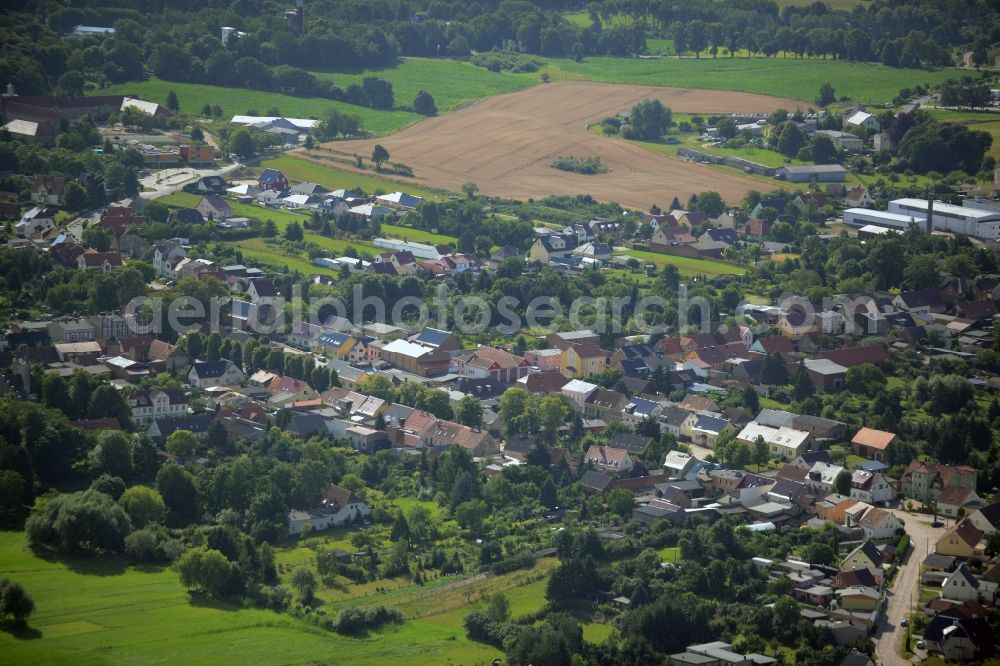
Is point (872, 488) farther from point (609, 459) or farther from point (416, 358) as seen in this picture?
point (416, 358)

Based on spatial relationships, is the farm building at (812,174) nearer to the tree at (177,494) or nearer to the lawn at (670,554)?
the lawn at (670,554)

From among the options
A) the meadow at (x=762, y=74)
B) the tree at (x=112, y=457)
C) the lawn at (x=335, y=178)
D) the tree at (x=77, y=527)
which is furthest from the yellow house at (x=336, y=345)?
the meadow at (x=762, y=74)

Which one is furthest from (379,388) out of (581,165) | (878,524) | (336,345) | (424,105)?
(424,105)

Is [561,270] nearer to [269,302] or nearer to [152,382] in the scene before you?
[269,302]

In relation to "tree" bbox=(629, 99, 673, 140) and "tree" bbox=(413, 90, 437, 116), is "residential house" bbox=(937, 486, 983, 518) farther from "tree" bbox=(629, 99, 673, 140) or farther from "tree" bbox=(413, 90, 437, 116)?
"tree" bbox=(413, 90, 437, 116)

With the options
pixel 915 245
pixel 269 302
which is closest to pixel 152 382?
pixel 269 302
